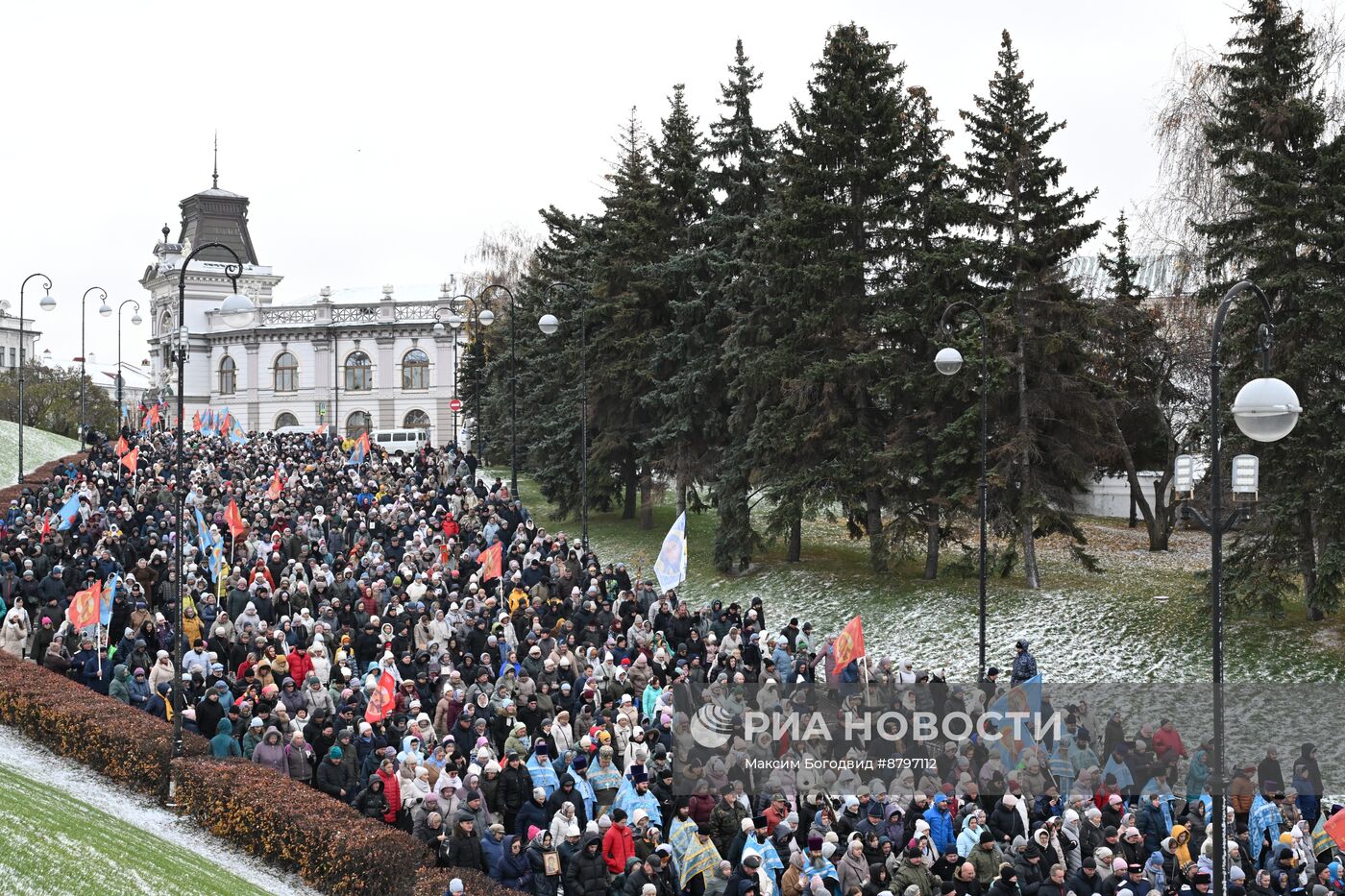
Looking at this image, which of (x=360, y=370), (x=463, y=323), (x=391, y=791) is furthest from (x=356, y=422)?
(x=391, y=791)

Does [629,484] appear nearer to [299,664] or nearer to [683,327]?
[683,327]

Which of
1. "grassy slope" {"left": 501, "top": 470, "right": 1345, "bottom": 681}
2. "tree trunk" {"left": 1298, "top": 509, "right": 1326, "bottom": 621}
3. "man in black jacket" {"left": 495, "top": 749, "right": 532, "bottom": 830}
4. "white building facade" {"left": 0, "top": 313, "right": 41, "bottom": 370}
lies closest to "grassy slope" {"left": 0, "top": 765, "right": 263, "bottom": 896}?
"man in black jacket" {"left": 495, "top": 749, "right": 532, "bottom": 830}

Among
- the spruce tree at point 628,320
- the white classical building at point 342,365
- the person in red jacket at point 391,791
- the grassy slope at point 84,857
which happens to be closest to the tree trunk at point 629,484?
the spruce tree at point 628,320

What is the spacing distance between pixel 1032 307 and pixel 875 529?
6270 mm

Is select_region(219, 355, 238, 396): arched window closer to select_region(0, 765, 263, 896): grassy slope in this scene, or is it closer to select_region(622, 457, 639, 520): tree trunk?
select_region(622, 457, 639, 520): tree trunk

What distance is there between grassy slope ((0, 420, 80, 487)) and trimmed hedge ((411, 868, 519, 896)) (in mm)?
42655

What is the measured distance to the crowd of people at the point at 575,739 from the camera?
13.0 metres

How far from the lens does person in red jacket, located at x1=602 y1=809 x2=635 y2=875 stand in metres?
12.9

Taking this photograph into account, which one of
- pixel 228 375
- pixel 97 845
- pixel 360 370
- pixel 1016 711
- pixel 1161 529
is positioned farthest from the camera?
pixel 228 375

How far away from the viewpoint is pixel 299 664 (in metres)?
18.3

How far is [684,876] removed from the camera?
43.2 feet

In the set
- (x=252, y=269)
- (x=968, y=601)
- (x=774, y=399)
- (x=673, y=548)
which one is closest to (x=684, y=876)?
(x=673, y=548)

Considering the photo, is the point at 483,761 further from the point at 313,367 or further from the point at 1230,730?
the point at 313,367

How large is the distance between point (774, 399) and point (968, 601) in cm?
699
